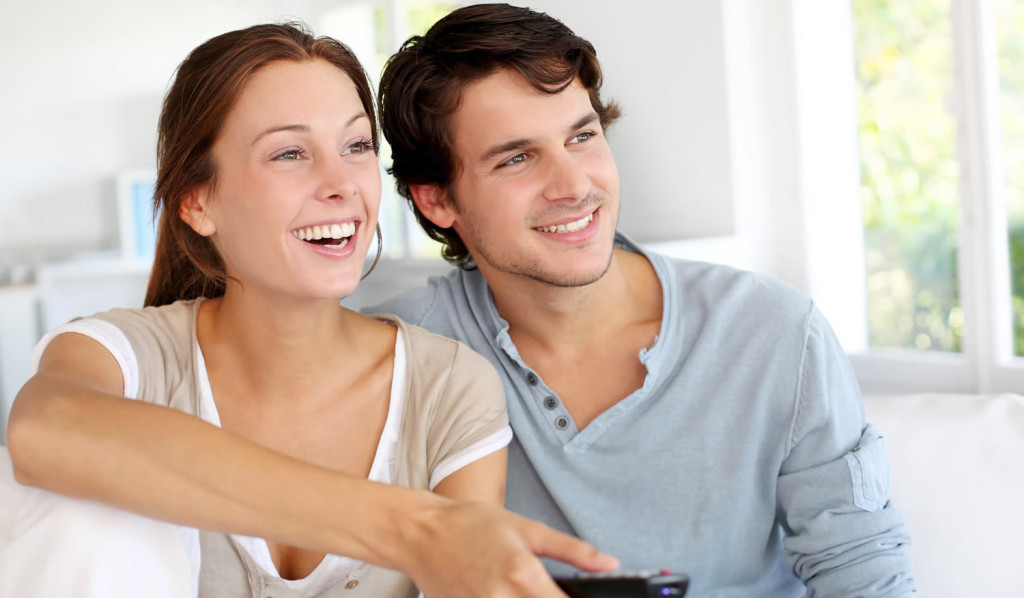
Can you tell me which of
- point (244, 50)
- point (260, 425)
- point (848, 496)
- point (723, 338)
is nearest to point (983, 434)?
point (848, 496)

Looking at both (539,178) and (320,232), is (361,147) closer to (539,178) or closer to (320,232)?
(320,232)

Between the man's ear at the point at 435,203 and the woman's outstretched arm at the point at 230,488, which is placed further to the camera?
the man's ear at the point at 435,203

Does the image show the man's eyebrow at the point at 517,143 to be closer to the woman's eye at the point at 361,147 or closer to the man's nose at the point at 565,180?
the man's nose at the point at 565,180

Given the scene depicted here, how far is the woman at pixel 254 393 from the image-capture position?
1.06 metres

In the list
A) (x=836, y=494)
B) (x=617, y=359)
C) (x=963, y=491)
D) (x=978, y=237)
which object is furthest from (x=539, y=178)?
(x=978, y=237)

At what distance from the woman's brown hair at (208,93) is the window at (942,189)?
1.28 m

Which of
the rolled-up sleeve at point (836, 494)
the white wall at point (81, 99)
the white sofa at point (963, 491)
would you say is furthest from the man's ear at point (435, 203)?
the white wall at point (81, 99)

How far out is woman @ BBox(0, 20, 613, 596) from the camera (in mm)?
1062

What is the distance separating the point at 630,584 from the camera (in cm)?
82

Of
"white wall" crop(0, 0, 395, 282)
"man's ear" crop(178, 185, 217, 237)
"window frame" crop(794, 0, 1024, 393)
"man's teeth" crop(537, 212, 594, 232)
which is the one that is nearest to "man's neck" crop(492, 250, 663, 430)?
"man's teeth" crop(537, 212, 594, 232)

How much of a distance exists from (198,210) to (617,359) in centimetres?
71

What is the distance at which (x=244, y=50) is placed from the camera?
1.39m

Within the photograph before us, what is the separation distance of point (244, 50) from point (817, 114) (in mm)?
1509

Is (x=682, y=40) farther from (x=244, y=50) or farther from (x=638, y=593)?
(x=638, y=593)
